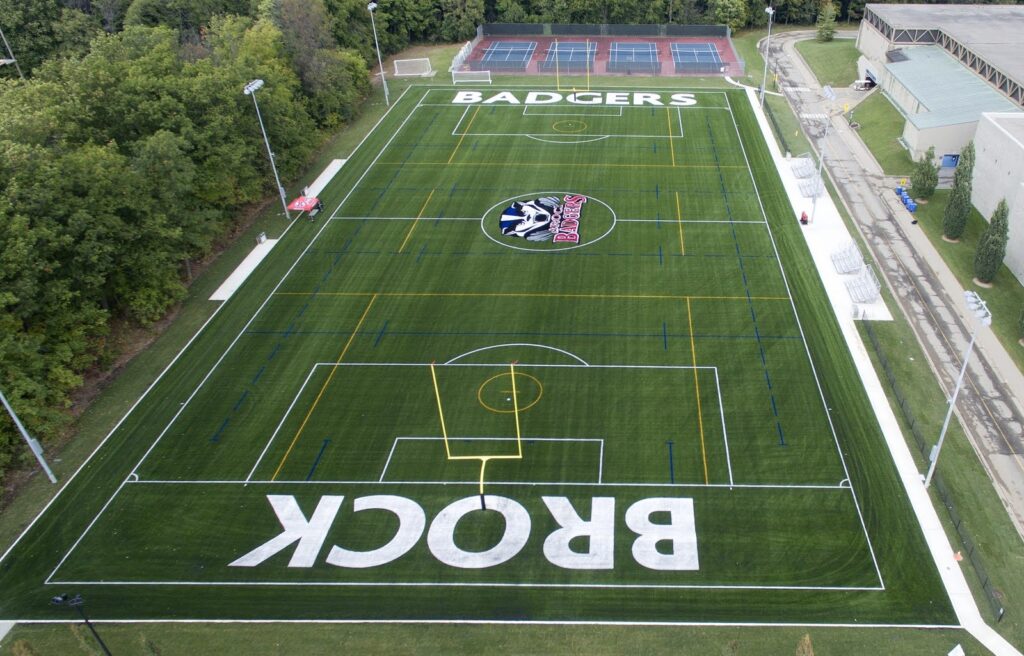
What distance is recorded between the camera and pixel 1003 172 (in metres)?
44.1

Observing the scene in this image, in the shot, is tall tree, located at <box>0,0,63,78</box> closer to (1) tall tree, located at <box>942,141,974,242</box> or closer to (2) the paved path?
(2) the paved path

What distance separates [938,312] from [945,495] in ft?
47.5

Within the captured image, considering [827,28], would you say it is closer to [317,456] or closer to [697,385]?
[697,385]

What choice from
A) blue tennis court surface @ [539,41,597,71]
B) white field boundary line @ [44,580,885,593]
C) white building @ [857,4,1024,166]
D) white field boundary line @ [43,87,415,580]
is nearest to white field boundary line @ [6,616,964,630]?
white field boundary line @ [44,580,885,593]

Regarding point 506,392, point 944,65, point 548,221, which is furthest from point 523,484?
point 944,65

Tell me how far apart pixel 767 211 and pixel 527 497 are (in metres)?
30.1

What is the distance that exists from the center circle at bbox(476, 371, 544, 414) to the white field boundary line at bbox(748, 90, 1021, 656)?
50.9 feet

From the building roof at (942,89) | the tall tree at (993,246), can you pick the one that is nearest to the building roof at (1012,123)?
the building roof at (942,89)

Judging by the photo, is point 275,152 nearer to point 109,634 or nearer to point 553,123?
point 553,123

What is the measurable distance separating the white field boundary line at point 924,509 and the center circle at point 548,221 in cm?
1667

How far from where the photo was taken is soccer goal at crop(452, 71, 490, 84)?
3002 inches

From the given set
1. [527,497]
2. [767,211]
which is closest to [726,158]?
[767,211]

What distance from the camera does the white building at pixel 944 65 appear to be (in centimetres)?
5300

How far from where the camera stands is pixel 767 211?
163ft
